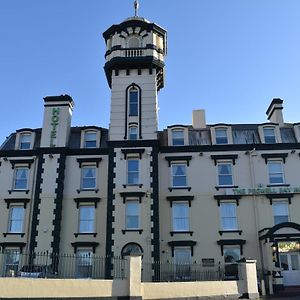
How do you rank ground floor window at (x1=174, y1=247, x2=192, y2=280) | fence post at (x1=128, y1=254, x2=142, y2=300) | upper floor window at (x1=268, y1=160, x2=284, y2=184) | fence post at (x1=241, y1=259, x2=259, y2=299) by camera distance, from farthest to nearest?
upper floor window at (x1=268, y1=160, x2=284, y2=184) → ground floor window at (x1=174, y1=247, x2=192, y2=280) → fence post at (x1=241, y1=259, x2=259, y2=299) → fence post at (x1=128, y1=254, x2=142, y2=300)

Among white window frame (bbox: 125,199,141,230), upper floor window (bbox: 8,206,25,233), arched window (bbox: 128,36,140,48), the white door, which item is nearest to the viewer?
the white door

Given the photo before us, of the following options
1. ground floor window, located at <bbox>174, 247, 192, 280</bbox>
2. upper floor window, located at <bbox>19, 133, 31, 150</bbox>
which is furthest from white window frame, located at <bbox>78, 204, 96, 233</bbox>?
upper floor window, located at <bbox>19, 133, 31, 150</bbox>

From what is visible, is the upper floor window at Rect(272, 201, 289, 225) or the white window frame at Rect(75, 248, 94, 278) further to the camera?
the upper floor window at Rect(272, 201, 289, 225)

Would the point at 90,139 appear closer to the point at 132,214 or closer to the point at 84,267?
the point at 132,214

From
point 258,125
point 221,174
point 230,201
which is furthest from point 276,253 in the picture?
point 258,125

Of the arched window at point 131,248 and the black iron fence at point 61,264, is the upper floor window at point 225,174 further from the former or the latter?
the black iron fence at point 61,264

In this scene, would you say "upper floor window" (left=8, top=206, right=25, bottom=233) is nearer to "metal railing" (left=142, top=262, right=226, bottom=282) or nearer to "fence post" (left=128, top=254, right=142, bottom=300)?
"metal railing" (left=142, top=262, right=226, bottom=282)

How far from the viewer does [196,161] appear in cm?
3241

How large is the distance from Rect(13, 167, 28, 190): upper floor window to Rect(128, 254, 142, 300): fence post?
53.4 ft

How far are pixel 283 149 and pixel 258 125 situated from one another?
324 centimetres

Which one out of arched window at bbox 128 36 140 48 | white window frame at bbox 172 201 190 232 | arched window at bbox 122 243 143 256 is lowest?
arched window at bbox 122 243 143 256

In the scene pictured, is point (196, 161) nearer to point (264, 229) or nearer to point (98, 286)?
point (264, 229)

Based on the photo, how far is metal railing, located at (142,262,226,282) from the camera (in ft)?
92.5

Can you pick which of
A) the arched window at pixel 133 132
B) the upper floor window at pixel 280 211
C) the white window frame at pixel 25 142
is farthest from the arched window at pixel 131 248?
the white window frame at pixel 25 142
